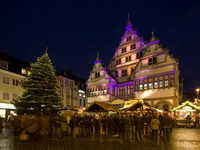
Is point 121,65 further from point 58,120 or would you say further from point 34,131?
point 34,131

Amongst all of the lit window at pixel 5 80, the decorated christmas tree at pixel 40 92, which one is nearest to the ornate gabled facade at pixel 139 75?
the decorated christmas tree at pixel 40 92

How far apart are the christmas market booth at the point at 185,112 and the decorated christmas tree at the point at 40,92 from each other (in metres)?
16.2

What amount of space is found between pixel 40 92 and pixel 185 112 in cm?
1955

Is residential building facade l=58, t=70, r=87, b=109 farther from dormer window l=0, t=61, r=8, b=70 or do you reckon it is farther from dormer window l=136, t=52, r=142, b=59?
dormer window l=136, t=52, r=142, b=59

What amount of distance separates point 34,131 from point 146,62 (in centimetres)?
2997

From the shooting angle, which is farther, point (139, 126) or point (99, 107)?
point (99, 107)

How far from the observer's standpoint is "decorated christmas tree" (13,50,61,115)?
27.2 meters

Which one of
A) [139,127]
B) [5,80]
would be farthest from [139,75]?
[5,80]

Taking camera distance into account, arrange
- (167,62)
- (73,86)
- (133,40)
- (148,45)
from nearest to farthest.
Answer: (167,62)
(148,45)
(133,40)
(73,86)

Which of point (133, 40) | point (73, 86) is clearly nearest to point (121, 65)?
point (133, 40)

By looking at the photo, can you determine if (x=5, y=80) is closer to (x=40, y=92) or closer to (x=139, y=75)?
(x=40, y=92)

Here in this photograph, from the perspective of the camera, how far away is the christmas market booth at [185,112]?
25903mm

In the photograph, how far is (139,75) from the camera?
3466 cm

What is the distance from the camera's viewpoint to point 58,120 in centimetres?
1439
